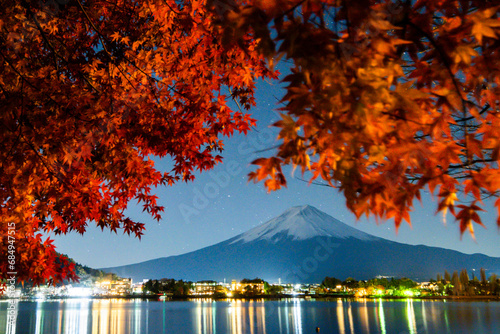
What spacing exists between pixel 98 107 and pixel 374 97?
4.24 m

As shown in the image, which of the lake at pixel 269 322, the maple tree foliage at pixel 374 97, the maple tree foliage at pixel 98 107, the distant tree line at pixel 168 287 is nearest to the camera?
the maple tree foliage at pixel 374 97

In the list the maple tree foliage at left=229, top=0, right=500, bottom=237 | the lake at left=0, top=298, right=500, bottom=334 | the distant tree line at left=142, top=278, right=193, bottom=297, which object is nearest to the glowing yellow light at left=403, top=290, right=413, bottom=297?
the lake at left=0, top=298, right=500, bottom=334

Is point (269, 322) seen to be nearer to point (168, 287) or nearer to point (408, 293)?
point (168, 287)

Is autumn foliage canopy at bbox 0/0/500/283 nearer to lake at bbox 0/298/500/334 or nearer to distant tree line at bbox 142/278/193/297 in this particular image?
lake at bbox 0/298/500/334

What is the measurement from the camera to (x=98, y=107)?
499cm

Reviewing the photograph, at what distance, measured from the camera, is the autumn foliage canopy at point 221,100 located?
2.06m

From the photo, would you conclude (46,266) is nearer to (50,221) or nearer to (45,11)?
(50,221)

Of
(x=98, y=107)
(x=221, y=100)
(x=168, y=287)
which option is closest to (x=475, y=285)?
(x=168, y=287)

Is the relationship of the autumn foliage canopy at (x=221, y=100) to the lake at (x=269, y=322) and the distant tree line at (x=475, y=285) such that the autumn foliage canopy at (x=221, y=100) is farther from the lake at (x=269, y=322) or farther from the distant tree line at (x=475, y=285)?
the distant tree line at (x=475, y=285)

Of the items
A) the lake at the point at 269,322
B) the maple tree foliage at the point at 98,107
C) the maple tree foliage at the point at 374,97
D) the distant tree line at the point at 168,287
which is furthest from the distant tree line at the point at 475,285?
the maple tree foliage at the point at 374,97

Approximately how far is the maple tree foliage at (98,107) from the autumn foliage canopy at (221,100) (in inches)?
1.0

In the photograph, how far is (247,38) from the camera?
5.66 m

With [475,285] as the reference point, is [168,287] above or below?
above

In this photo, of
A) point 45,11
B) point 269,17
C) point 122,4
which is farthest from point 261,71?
point 269,17
